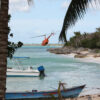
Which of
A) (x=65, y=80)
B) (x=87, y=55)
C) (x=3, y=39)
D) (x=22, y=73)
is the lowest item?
(x=65, y=80)

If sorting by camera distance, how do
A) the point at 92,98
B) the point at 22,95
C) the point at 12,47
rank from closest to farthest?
the point at 12,47 < the point at 22,95 < the point at 92,98

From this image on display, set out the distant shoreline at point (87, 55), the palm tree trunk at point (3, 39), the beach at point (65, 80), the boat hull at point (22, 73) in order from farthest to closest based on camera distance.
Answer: the distant shoreline at point (87, 55)
the boat hull at point (22, 73)
the beach at point (65, 80)
the palm tree trunk at point (3, 39)

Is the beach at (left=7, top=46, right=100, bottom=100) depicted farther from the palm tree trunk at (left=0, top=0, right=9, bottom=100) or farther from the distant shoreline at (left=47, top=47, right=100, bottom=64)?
the distant shoreline at (left=47, top=47, right=100, bottom=64)

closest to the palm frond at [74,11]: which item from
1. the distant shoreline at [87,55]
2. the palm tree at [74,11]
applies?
the palm tree at [74,11]

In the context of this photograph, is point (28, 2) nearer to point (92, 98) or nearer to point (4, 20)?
point (4, 20)

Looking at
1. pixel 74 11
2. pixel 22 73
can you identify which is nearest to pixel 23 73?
pixel 22 73

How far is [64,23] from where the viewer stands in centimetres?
718

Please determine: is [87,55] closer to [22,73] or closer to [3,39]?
[22,73]

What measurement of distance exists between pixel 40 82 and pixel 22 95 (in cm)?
1565

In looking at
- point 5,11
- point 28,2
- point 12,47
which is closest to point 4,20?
point 5,11

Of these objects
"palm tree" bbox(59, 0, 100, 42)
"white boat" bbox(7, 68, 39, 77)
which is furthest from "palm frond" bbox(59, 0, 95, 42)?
"white boat" bbox(7, 68, 39, 77)

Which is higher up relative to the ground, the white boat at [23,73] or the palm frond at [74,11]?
the palm frond at [74,11]

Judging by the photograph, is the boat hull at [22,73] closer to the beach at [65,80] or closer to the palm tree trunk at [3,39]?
the beach at [65,80]

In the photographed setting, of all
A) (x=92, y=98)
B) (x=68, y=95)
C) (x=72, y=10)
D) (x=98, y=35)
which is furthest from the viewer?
(x=98, y=35)
